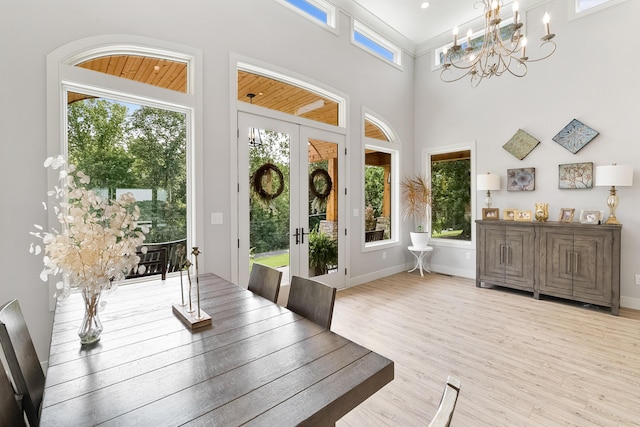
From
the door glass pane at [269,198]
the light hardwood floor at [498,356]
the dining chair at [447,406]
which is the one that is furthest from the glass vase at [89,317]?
the door glass pane at [269,198]

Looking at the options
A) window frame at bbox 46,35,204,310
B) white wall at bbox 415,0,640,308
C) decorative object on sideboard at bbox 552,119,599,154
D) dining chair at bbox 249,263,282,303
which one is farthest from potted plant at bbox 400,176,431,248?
dining chair at bbox 249,263,282,303

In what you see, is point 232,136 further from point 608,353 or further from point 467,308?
point 608,353

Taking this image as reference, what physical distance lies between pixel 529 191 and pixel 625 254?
1368 millimetres

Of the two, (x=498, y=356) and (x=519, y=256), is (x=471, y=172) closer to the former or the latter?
(x=519, y=256)

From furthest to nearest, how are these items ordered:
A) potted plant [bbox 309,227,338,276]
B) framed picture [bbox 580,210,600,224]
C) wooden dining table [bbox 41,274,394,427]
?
potted plant [bbox 309,227,338,276] → framed picture [bbox 580,210,600,224] → wooden dining table [bbox 41,274,394,427]

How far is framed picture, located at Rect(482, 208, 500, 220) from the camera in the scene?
4.89 meters

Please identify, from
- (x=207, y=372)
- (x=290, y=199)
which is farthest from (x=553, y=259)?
(x=207, y=372)

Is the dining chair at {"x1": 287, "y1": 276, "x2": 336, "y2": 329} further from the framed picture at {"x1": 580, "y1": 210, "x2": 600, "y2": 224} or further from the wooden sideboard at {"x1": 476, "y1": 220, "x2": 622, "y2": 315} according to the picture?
the framed picture at {"x1": 580, "y1": 210, "x2": 600, "y2": 224}

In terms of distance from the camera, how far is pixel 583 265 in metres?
3.87

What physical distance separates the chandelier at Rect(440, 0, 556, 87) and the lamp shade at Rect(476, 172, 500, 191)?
1.44m

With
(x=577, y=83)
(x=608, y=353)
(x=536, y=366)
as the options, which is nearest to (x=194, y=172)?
(x=536, y=366)

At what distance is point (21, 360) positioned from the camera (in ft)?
4.04

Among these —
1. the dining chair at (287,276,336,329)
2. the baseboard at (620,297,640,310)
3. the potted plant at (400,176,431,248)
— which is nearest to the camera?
the dining chair at (287,276,336,329)

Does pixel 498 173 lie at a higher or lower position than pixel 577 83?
lower
